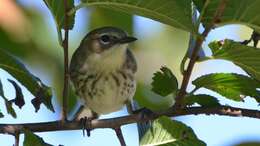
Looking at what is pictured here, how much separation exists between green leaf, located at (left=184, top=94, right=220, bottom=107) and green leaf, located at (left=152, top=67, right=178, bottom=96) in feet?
0.28

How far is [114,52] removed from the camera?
3.99 meters

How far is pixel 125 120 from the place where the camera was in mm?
2246

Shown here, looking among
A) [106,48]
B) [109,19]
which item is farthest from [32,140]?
[106,48]

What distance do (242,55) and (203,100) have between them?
288mm

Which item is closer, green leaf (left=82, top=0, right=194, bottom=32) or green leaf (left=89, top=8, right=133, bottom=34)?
green leaf (left=82, top=0, right=194, bottom=32)

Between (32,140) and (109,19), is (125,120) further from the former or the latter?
(109,19)

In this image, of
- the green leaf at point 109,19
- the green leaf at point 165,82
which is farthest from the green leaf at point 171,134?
the green leaf at point 109,19

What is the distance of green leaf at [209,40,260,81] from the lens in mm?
1936

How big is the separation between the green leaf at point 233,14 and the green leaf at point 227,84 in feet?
1.07

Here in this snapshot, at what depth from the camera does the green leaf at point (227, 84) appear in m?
2.17

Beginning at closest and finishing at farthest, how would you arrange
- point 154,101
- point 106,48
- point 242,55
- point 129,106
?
point 242,55
point 154,101
point 129,106
point 106,48

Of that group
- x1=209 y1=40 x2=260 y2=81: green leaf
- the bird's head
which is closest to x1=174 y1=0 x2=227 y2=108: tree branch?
x1=209 y1=40 x2=260 y2=81: green leaf

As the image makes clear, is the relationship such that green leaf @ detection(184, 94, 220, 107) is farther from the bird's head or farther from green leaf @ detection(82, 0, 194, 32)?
the bird's head

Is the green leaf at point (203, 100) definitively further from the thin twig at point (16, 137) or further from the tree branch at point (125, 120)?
the thin twig at point (16, 137)
